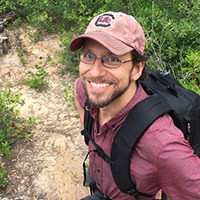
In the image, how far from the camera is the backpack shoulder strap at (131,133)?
5.50 feet

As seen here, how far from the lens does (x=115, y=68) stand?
176cm

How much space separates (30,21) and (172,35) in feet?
13.6

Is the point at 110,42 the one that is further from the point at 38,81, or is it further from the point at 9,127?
the point at 38,81

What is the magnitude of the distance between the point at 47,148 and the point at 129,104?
2.79 meters

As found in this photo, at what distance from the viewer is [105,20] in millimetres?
1823

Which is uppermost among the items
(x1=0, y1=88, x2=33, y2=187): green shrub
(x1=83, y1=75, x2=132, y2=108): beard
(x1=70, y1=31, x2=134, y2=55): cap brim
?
(x1=70, y1=31, x2=134, y2=55): cap brim

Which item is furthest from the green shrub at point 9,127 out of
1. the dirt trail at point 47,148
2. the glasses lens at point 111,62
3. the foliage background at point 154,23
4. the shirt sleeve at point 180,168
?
the shirt sleeve at point 180,168

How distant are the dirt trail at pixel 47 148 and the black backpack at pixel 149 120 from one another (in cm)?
189

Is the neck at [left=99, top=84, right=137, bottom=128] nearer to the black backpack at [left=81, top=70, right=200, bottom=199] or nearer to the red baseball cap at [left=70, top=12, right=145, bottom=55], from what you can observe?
the black backpack at [left=81, top=70, right=200, bottom=199]

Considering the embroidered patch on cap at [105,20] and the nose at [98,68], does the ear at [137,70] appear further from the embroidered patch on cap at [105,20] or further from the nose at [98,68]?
the embroidered patch on cap at [105,20]

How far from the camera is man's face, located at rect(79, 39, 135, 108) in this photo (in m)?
1.78

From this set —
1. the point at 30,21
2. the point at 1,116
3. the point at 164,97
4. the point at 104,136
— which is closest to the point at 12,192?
the point at 1,116

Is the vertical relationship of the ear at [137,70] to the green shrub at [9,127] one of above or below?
above

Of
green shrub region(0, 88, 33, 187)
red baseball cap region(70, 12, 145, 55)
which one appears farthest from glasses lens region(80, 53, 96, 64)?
green shrub region(0, 88, 33, 187)
